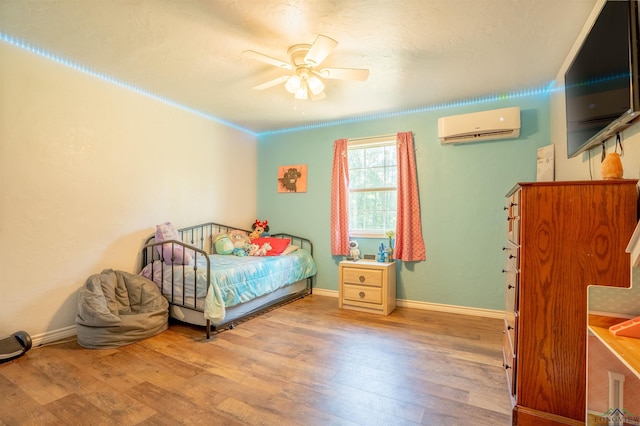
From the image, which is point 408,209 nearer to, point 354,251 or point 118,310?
point 354,251

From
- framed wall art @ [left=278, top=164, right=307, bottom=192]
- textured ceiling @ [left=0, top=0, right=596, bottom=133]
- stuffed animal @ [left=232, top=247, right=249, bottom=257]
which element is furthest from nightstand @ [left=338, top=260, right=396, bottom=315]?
textured ceiling @ [left=0, top=0, right=596, bottom=133]

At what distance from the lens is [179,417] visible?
151cm

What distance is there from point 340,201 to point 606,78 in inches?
105

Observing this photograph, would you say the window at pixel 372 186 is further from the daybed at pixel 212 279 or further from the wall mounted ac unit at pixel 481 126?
the daybed at pixel 212 279

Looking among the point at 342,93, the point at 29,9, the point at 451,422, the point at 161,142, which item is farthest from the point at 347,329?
the point at 29,9

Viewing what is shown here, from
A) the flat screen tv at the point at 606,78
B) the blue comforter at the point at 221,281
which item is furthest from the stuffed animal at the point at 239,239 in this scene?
the flat screen tv at the point at 606,78

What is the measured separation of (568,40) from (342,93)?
1.79 meters

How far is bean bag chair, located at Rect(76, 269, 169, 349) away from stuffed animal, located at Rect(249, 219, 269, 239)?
62.8 inches

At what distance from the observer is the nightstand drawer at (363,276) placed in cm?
320

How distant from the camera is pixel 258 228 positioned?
4250 mm

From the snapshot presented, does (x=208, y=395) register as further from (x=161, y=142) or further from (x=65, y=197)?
(x=161, y=142)

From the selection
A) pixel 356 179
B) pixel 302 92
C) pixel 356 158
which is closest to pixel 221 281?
pixel 302 92

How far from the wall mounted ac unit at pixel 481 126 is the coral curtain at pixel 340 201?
1.18 m

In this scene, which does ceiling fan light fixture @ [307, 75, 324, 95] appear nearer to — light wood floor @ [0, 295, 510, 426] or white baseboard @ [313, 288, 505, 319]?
light wood floor @ [0, 295, 510, 426]
